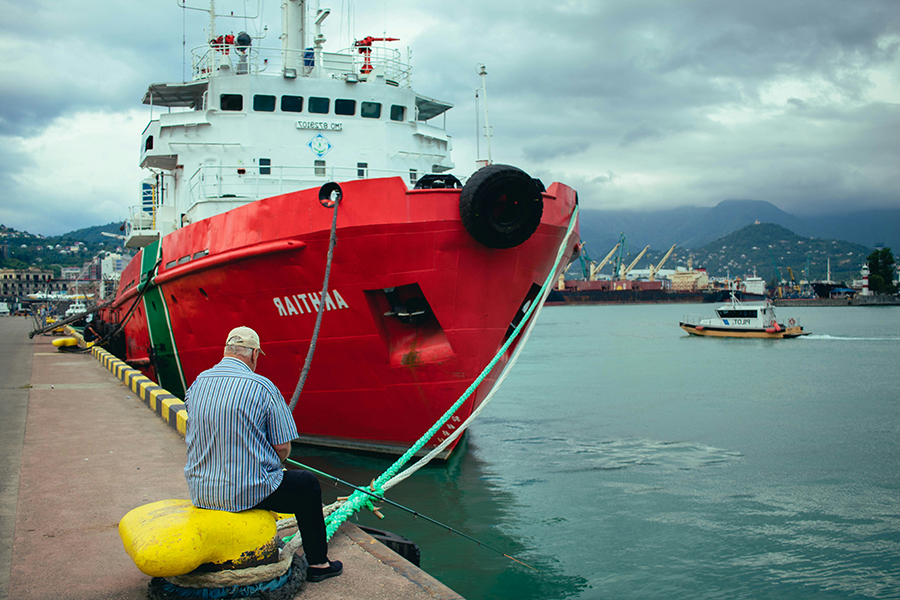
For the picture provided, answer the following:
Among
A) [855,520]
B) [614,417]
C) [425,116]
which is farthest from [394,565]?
[614,417]

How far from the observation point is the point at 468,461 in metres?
10.8

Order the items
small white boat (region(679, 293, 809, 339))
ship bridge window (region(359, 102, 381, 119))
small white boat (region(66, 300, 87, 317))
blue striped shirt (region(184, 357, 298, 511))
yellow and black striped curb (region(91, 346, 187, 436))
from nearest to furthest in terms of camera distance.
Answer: blue striped shirt (region(184, 357, 298, 511)) < yellow and black striped curb (region(91, 346, 187, 436)) < ship bridge window (region(359, 102, 381, 119)) < small white boat (region(679, 293, 809, 339)) < small white boat (region(66, 300, 87, 317))

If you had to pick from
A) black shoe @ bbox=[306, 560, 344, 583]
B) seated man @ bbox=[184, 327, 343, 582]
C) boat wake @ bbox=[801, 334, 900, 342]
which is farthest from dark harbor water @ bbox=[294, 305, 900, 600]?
boat wake @ bbox=[801, 334, 900, 342]

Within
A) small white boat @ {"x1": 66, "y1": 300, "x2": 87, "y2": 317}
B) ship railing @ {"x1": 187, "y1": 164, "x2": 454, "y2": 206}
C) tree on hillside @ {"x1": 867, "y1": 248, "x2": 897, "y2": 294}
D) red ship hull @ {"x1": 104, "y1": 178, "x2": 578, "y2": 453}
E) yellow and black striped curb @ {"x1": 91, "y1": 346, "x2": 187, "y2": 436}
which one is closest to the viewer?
yellow and black striped curb @ {"x1": 91, "y1": 346, "x2": 187, "y2": 436}

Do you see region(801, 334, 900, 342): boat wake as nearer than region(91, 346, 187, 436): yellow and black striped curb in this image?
No

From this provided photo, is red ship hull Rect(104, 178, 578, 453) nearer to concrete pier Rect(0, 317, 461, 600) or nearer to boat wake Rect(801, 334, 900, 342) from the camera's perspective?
concrete pier Rect(0, 317, 461, 600)

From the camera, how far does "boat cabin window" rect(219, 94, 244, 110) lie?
11.2m

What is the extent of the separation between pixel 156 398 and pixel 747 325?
35847mm

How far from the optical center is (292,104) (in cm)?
1125

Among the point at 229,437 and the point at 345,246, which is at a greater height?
the point at 345,246

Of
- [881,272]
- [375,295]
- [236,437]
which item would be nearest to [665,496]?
[375,295]

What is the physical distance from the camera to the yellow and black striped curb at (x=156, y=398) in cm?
714

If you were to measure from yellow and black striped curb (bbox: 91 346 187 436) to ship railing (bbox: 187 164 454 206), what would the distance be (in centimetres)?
295

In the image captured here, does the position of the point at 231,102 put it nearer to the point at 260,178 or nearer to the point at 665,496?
the point at 260,178
